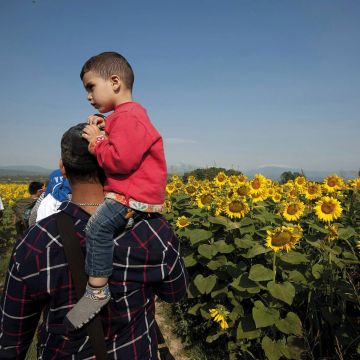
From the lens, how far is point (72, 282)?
1600 millimetres

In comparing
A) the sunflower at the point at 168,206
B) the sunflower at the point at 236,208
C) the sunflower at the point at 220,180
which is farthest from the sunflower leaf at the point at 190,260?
the sunflower at the point at 220,180

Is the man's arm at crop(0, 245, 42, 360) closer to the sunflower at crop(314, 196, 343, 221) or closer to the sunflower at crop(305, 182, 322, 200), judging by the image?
the sunflower at crop(314, 196, 343, 221)

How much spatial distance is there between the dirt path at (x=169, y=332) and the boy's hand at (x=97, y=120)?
146 inches

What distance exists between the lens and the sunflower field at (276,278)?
3.28m

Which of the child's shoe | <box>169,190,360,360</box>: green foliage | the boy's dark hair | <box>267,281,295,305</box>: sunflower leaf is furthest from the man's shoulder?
<box>267,281,295,305</box>: sunflower leaf

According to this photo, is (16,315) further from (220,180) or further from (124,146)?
(220,180)

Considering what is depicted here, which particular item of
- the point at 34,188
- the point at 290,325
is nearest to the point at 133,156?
the point at 290,325

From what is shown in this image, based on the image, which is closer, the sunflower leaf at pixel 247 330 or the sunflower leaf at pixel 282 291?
the sunflower leaf at pixel 282 291

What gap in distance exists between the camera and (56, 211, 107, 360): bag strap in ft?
5.09

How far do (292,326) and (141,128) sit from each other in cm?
264

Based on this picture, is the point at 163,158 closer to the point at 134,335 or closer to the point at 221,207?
the point at 134,335

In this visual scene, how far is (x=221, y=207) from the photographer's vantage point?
468cm

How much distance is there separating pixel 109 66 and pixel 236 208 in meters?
2.89

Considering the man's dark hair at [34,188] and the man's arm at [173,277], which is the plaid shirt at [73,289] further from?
the man's dark hair at [34,188]
